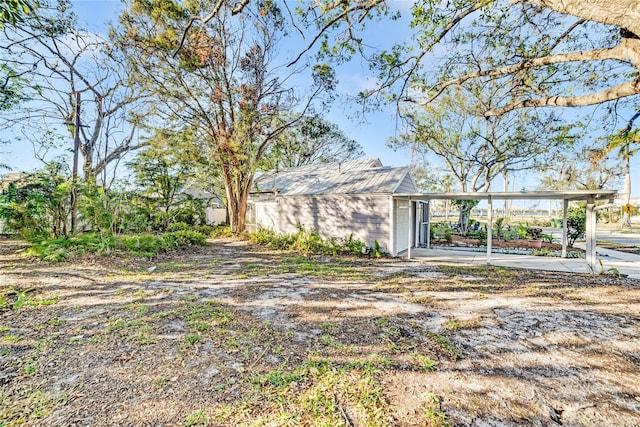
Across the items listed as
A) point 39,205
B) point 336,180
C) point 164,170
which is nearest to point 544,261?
point 336,180

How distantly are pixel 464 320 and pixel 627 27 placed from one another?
11.5ft

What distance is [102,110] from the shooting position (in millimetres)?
10016

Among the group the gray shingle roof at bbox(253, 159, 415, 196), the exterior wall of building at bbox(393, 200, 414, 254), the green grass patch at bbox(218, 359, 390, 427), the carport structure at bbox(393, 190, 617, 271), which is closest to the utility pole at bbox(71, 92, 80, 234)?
the gray shingle roof at bbox(253, 159, 415, 196)

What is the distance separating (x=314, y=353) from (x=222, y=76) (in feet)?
36.4

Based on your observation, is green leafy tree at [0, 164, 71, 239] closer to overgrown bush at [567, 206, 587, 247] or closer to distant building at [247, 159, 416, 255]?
distant building at [247, 159, 416, 255]

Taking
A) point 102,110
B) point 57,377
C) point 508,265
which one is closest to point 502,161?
point 508,265

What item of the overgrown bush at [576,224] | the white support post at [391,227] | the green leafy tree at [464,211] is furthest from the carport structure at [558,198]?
the green leafy tree at [464,211]

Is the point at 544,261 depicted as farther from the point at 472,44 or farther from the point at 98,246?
the point at 98,246

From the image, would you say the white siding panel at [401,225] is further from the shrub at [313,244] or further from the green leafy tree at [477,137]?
the green leafy tree at [477,137]

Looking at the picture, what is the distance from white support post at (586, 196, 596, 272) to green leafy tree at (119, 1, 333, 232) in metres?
8.76

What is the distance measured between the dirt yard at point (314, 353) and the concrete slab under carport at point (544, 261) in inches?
65.8

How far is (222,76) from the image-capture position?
1060 centimetres

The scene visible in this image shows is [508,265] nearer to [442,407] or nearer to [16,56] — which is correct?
[442,407]

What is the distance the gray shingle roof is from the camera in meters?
9.50
